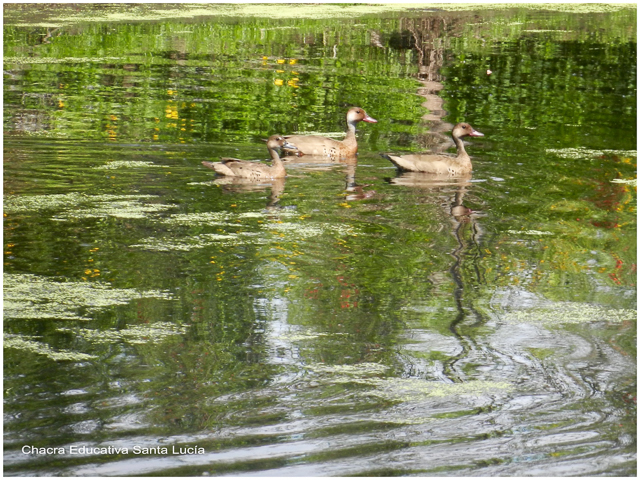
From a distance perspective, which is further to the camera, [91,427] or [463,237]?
[463,237]

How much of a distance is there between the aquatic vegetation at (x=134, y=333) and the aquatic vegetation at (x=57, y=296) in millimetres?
293

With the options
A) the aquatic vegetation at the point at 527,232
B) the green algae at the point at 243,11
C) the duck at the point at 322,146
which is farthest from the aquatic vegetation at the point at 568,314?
the green algae at the point at 243,11

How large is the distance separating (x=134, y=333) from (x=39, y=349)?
604 mm

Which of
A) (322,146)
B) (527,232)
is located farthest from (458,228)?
(322,146)

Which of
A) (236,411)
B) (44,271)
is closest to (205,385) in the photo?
(236,411)

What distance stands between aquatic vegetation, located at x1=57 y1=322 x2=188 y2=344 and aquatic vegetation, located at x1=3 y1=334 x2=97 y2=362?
238mm

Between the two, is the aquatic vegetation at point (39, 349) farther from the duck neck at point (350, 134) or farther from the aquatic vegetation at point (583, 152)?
the aquatic vegetation at point (583, 152)

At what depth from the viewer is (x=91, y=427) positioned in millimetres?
5051

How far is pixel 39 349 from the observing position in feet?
19.9

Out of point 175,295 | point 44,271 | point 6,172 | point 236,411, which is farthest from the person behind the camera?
point 6,172

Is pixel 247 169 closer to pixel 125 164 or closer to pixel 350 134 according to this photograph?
pixel 125 164

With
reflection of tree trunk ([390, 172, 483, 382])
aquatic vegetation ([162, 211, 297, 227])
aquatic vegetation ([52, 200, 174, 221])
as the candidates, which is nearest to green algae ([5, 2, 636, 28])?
reflection of tree trunk ([390, 172, 483, 382])

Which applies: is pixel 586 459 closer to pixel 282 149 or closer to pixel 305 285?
pixel 305 285

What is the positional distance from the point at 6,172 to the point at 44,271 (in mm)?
3772
